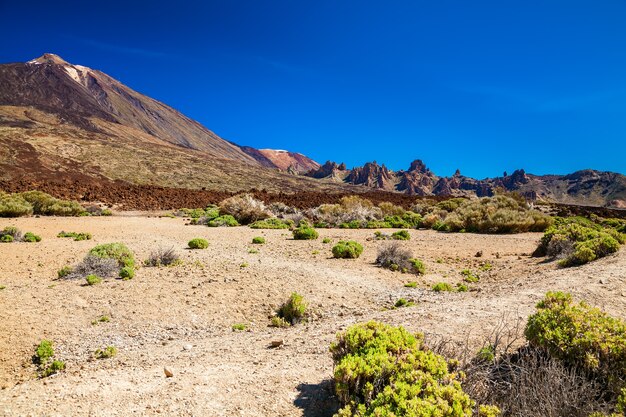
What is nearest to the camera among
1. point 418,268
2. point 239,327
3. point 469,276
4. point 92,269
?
point 239,327

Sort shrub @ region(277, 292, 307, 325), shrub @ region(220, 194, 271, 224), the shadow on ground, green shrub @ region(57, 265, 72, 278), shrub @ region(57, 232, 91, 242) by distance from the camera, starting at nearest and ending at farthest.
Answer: the shadow on ground, shrub @ region(277, 292, 307, 325), green shrub @ region(57, 265, 72, 278), shrub @ region(57, 232, 91, 242), shrub @ region(220, 194, 271, 224)

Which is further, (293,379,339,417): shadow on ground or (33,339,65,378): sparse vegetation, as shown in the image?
(33,339,65,378): sparse vegetation

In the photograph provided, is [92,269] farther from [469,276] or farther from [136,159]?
[136,159]

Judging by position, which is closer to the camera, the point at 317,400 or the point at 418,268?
the point at 317,400

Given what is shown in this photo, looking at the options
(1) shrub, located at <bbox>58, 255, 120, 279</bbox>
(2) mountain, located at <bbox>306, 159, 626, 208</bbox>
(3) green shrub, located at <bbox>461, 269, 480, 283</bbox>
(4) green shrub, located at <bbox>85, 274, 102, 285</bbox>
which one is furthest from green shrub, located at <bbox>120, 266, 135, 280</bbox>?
(2) mountain, located at <bbox>306, 159, 626, 208</bbox>

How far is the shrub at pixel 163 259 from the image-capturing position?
9859 millimetres

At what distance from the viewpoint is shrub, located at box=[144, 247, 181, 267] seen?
986 cm

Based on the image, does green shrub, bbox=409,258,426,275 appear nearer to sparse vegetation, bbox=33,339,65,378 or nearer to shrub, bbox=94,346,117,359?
shrub, bbox=94,346,117,359

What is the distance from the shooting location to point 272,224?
19.1 meters

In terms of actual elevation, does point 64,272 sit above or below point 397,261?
below

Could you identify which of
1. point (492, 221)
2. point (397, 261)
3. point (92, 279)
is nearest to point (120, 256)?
point (92, 279)

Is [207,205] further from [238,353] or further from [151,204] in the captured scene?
[238,353]

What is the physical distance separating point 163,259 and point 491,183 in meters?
162

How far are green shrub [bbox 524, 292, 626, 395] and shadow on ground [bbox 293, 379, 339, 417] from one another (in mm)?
2329
